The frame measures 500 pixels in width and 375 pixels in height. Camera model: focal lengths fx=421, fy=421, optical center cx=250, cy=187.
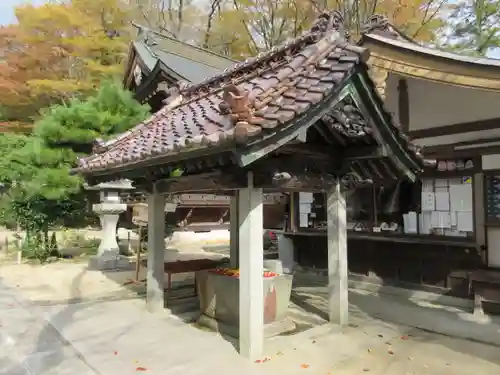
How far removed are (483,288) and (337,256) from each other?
2.82m

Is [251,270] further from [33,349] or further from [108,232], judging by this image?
[108,232]

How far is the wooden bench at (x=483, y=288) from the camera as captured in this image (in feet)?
23.1

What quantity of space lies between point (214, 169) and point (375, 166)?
2.59 meters

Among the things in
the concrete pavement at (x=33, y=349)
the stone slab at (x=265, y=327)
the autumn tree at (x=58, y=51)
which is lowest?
the concrete pavement at (x=33, y=349)

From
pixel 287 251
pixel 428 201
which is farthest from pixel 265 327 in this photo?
pixel 287 251

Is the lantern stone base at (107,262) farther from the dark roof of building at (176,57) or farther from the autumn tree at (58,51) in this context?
the autumn tree at (58,51)

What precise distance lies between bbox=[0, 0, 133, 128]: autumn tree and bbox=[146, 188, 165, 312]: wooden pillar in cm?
1609

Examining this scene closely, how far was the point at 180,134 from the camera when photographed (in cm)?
551

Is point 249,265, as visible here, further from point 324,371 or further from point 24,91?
point 24,91

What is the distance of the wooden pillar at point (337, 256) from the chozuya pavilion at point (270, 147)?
0.02 m

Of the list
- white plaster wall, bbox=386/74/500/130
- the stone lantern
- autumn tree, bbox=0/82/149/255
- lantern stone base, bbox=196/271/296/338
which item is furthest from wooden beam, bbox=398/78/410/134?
the stone lantern

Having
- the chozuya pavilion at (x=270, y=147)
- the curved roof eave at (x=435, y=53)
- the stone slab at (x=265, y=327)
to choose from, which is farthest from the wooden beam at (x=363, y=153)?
the stone slab at (x=265, y=327)

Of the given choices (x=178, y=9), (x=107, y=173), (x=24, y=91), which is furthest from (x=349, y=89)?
(x=178, y=9)

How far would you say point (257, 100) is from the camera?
446 cm
